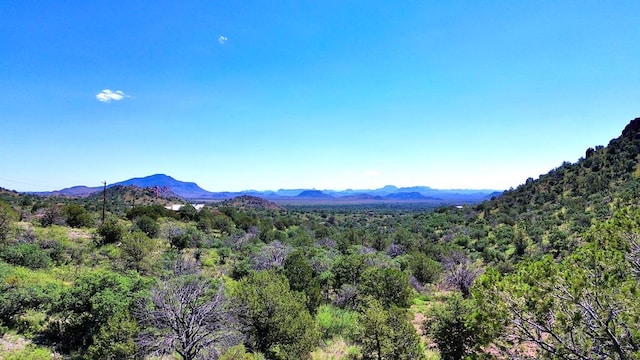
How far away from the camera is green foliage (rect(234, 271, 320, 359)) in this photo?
53.0ft

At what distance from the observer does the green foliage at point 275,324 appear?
1617 cm

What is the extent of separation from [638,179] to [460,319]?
5168 centimetres

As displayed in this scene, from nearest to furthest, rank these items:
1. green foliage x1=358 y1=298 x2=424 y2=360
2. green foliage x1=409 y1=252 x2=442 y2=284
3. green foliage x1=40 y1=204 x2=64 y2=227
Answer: green foliage x1=358 y1=298 x2=424 y2=360, green foliage x1=409 y1=252 x2=442 y2=284, green foliage x1=40 y1=204 x2=64 y2=227

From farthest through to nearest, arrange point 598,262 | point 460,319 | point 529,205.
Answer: point 529,205, point 460,319, point 598,262

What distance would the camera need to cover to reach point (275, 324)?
659 inches

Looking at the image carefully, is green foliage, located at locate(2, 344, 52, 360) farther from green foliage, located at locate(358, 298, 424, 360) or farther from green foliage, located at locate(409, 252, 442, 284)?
green foliage, located at locate(409, 252, 442, 284)

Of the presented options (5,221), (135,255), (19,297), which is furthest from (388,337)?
(5,221)

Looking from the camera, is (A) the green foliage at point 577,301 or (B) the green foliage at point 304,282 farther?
(B) the green foliage at point 304,282

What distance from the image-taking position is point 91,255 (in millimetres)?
32406

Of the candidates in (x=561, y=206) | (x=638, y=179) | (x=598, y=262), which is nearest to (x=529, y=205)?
(x=561, y=206)

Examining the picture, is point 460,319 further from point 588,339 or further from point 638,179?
point 638,179

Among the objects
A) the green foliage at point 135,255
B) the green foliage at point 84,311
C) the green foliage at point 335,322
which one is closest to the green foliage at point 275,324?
the green foliage at point 335,322

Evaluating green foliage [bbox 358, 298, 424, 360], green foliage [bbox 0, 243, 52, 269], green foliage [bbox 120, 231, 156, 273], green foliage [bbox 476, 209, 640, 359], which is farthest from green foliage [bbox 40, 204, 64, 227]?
green foliage [bbox 476, 209, 640, 359]

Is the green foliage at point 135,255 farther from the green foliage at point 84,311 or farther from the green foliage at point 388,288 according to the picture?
the green foliage at point 388,288
